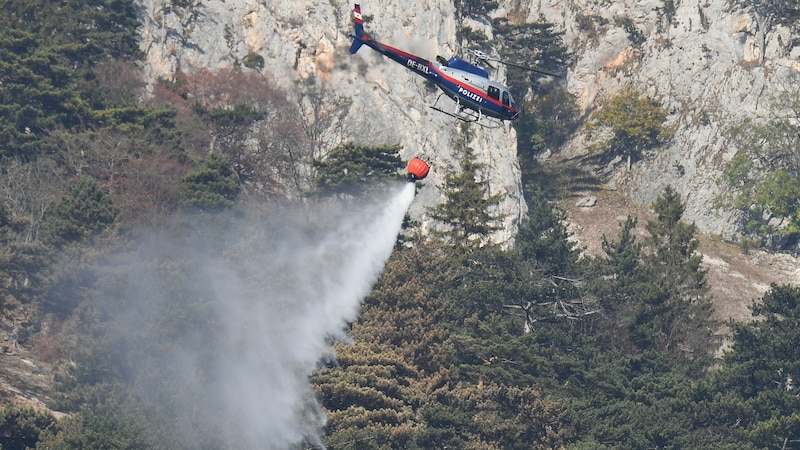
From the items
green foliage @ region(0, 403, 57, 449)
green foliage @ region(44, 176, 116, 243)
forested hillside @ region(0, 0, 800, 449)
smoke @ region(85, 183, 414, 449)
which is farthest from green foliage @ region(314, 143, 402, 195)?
green foliage @ region(0, 403, 57, 449)

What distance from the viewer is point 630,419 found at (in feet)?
199

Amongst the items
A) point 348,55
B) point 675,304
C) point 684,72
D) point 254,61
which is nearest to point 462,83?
point 675,304

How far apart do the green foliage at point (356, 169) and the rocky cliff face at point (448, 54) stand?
7.75 meters

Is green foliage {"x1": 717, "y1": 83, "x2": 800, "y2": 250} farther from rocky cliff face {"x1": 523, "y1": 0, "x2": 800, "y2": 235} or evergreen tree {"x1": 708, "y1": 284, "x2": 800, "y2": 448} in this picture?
evergreen tree {"x1": 708, "y1": 284, "x2": 800, "y2": 448}

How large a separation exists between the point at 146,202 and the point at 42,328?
982 centimetres

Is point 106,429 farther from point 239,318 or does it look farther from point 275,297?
point 275,297

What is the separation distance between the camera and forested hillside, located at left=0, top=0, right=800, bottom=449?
55188 mm

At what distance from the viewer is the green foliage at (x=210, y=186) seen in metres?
69.8

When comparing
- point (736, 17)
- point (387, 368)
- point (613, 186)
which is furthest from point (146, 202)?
point (736, 17)

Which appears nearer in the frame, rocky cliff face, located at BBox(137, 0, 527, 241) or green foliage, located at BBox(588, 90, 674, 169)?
rocky cliff face, located at BBox(137, 0, 527, 241)

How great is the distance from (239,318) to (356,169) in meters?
17.2

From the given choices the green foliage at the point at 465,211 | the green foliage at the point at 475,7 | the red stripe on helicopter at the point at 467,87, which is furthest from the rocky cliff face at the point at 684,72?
the red stripe on helicopter at the point at 467,87

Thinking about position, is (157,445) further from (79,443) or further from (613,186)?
(613,186)

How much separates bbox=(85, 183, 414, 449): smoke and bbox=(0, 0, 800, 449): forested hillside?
0.13 metres
